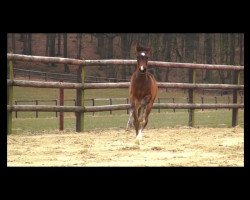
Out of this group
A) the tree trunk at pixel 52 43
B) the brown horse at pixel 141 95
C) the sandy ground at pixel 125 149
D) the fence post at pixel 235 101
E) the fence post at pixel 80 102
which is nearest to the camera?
the sandy ground at pixel 125 149

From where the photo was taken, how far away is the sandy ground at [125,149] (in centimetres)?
844

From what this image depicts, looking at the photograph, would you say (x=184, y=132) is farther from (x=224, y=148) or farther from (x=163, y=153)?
(x=163, y=153)

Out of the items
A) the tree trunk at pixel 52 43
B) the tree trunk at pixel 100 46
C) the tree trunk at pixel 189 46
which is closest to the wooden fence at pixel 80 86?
the tree trunk at pixel 189 46

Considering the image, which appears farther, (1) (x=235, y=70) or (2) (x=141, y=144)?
(1) (x=235, y=70)

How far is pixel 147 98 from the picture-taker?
11.4 meters

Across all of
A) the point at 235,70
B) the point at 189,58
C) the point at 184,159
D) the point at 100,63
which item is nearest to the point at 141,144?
the point at 184,159

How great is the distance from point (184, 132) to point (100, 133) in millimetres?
2040

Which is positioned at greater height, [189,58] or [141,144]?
[189,58]

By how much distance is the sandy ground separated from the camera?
27.7 ft

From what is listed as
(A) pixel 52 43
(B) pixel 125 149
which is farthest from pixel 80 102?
(A) pixel 52 43

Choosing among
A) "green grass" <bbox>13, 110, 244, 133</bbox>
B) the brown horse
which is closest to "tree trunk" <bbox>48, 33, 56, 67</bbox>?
"green grass" <bbox>13, 110, 244, 133</bbox>

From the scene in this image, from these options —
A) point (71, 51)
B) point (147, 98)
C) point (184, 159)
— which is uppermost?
point (71, 51)

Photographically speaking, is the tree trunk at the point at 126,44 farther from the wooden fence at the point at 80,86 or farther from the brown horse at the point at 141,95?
the brown horse at the point at 141,95

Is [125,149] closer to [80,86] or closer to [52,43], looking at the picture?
[80,86]
